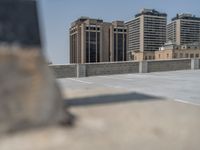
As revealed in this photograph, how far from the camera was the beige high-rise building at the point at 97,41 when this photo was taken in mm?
64375

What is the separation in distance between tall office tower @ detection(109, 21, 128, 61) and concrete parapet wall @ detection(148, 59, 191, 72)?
109ft

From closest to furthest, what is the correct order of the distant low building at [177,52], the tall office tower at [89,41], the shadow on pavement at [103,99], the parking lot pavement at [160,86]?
the shadow on pavement at [103,99] → the parking lot pavement at [160,86] → the distant low building at [177,52] → the tall office tower at [89,41]

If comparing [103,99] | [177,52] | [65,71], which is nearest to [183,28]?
[177,52]

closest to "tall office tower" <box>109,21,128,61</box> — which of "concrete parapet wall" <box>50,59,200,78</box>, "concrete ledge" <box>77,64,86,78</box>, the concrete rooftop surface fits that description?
"concrete parapet wall" <box>50,59,200,78</box>

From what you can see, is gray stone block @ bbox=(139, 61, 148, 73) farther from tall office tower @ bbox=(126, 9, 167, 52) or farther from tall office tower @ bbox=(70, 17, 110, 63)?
tall office tower @ bbox=(126, 9, 167, 52)

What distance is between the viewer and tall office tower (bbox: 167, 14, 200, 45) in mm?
108062

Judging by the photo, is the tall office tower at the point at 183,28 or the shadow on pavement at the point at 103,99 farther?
the tall office tower at the point at 183,28

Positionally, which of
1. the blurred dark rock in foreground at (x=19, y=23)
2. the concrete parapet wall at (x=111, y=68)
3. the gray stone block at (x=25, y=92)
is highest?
the blurred dark rock in foreground at (x=19, y=23)

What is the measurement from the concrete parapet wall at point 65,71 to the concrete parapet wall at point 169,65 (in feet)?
21.4

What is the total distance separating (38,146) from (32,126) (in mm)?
388

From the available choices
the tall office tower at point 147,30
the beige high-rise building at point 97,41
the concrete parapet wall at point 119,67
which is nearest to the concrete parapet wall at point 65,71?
the concrete parapet wall at point 119,67

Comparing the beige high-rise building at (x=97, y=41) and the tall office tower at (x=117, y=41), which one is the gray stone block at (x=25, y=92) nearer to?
the beige high-rise building at (x=97, y=41)

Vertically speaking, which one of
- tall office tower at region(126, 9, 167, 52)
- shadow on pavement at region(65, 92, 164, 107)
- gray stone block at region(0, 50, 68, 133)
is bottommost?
shadow on pavement at region(65, 92, 164, 107)

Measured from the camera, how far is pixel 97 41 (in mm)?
65125
